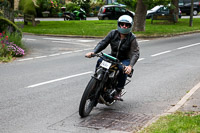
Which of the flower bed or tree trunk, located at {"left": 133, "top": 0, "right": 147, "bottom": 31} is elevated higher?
tree trunk, located at {"left": 133, "top": 0, "right": 147, "bottom": 31}

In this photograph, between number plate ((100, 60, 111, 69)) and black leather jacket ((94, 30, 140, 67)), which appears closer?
number plate ((100, 60, 111, 69))

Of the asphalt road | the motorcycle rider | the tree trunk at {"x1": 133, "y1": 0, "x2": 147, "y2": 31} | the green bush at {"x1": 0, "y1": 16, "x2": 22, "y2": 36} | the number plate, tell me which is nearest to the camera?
the asphalt road

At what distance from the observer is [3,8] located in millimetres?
19141

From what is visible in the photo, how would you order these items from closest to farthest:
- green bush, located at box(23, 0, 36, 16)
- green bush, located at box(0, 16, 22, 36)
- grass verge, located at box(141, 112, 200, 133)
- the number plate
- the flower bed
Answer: grass verge, located at box(141, 112, 200, 133) → the number plate → the flower bed → green bush, located at box(0, 16, 22, 36) → green bush, located at box(23, 0, 36, 16)

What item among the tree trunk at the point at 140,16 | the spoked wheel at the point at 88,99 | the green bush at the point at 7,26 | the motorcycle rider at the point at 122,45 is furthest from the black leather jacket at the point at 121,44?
the tree trunk at the point at 140,16

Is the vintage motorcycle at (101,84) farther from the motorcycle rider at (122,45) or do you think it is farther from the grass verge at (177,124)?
the grass verge at (177,124)

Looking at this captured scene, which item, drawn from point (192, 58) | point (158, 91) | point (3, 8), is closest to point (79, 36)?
point (3, 8)

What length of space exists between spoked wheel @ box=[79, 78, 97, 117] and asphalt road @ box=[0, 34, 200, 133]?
13 cm

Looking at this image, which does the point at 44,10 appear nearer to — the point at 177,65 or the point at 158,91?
the point at 177,65

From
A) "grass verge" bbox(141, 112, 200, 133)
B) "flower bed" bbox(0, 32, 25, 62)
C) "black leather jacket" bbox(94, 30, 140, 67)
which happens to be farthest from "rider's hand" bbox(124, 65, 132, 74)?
"flower bed" bbox(0, 32, 25, 62)

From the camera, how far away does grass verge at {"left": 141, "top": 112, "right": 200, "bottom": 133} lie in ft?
18.0

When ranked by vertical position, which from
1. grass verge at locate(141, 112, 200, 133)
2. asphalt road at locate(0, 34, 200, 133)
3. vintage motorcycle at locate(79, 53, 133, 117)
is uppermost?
vintage motorcycle at locate(79, 53, 133, 117)

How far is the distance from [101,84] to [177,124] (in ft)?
4.75

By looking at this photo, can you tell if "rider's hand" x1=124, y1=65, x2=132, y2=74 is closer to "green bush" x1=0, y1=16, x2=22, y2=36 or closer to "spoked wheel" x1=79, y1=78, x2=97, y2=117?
"spoked wheel" x1=79, y1=78, x2=97, y2=117
